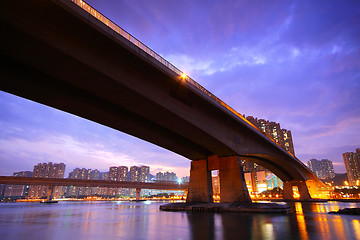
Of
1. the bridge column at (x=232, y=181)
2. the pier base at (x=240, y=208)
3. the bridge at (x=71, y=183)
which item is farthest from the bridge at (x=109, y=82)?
the bridge at (x=71, y=183)

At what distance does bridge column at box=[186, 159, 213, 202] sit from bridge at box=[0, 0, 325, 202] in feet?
0.55

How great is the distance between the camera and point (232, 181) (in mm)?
31953

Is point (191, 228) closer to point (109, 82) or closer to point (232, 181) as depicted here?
point (109, 82)

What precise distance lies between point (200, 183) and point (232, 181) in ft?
18.9

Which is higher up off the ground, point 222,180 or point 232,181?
point 222,180

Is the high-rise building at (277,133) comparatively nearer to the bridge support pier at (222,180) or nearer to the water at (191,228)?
the bridge support pier at (222,180)

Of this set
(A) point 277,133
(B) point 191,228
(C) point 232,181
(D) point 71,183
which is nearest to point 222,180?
(C) point 232,181

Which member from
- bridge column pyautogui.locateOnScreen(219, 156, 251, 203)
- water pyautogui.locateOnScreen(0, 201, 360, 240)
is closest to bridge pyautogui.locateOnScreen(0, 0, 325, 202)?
bridge column pyautogui.locateOnScreen(219, 156, 251, 203)

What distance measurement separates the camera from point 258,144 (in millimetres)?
40344

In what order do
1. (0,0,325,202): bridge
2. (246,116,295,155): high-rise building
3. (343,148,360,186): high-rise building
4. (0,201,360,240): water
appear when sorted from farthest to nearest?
(343,148,360,186): high-rise building, (246,116,295,155): high-rise building, (0,0,325,202): bridge, (0,201,360,240): water

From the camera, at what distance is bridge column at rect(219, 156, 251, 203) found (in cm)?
3067

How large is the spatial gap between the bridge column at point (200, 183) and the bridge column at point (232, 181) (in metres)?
2.56

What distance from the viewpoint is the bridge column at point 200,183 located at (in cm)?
3397

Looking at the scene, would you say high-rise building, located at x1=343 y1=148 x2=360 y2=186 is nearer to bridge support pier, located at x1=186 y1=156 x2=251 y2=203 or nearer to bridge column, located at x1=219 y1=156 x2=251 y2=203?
bridge column, located at x1=219 y1=156 x2=251 y2=203
